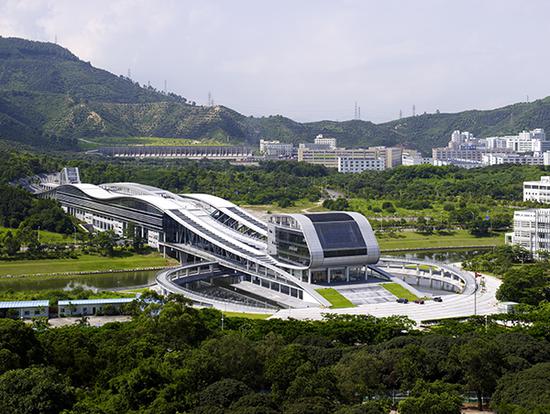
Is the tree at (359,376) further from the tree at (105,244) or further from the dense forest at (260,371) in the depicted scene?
the tree at (105,244)

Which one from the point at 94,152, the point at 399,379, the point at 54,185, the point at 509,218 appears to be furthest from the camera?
the point at 94,152

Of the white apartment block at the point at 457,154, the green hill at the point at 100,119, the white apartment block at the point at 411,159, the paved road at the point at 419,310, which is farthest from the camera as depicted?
the white apartment block at the point at 457,154

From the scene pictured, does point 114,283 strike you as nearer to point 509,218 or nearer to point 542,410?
point 542,410

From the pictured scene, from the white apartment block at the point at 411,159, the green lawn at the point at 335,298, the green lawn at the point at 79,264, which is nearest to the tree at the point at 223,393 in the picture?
the green lawn at the point at 335,298

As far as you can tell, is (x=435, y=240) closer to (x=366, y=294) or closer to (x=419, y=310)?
(x=366, y=294)

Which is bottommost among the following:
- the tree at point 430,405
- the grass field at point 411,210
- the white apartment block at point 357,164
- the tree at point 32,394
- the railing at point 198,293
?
the railing at point 198,293

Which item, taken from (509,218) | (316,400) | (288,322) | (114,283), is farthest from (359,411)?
(509,218)

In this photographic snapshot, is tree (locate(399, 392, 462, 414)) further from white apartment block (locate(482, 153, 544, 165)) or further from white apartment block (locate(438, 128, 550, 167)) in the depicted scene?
white apartment block (locate(482, 153, 544, 165))
